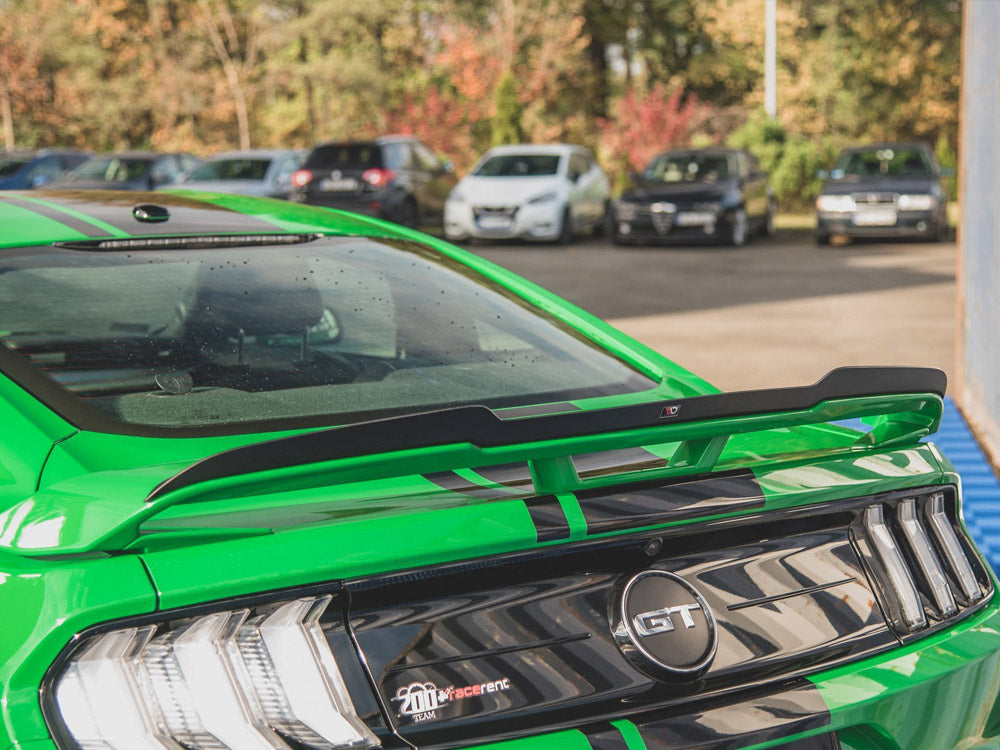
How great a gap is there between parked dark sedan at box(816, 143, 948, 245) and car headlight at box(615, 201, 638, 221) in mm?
2908

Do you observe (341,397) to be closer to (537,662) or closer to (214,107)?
(537,662)

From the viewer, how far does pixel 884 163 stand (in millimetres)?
21625

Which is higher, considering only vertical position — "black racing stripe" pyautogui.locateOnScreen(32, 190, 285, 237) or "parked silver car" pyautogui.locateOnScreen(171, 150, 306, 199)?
"black racing stripe" pyautogui.locateOnScreen(32, 190, 285, 237)

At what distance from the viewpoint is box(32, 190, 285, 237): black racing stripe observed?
2877mm

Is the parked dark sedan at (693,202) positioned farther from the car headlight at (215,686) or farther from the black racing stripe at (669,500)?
the car headlight at (215,686)

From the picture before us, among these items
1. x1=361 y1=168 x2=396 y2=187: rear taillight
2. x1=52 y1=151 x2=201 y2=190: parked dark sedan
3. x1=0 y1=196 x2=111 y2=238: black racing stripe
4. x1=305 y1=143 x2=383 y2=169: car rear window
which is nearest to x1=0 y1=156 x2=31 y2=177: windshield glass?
x1=52 y1=151 x2=201 y2=190: parked dark sedan

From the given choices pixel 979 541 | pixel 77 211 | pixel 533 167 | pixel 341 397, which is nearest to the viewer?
pixel 341 397

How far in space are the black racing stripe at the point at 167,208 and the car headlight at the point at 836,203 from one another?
60.3 ft

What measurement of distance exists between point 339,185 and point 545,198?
3454 millimetres

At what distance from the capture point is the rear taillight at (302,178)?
72.3 ft

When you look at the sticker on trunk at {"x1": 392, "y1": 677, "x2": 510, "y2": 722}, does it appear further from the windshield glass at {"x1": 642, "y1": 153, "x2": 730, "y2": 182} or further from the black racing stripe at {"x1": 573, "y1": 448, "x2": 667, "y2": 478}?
the windshield glass at {"x1": 642, "y1": 153, "x2": 730, "y2": 182}

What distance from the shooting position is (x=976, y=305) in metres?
7.30

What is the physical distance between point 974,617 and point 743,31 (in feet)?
134

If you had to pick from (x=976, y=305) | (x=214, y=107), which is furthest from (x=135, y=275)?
(x=214, y=107)
